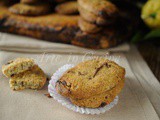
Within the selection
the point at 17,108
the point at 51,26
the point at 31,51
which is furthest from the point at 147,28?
the point at 17,108

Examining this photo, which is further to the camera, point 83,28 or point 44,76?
point 83,28

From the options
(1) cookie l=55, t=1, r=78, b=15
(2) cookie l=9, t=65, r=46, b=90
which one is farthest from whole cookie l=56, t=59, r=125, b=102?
(1) cookie l=55, t=1, r=78, b=15

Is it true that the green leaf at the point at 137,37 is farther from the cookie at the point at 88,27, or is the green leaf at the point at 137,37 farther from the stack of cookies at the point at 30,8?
the stack of cookies at the point at 30,8

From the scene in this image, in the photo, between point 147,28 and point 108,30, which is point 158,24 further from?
point 108,30

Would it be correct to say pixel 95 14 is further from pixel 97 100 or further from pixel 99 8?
pixel 97 100

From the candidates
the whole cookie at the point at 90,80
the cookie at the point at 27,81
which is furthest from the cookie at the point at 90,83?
the cookie at the point at 27,81

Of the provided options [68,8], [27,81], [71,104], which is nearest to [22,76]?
[27,81]
